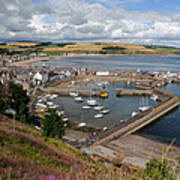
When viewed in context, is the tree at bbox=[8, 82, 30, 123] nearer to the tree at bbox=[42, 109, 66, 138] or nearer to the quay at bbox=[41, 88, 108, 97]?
the tree at bbox=[42, 109, 66, 138]

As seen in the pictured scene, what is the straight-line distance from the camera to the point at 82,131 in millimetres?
24953

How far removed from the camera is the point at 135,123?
1016 inches

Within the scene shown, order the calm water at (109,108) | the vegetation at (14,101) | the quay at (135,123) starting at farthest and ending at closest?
the calm water at (109,108) < the vegetation at (14,101) < the quay at (135,123)

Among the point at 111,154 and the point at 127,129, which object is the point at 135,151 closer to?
the point at 111,154

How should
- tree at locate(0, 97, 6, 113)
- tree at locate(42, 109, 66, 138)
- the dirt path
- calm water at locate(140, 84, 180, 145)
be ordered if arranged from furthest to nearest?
calm water at locate(140, 84, 180, 145), tree at locate(0, 97, 6, 113), tree at locate(42, 109, 66, 138), the dirt path

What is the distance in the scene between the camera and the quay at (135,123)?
69.6ft

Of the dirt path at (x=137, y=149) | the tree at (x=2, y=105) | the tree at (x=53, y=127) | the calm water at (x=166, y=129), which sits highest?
the tree at (x=2, y=105)

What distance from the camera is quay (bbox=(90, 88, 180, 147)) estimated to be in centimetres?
2121

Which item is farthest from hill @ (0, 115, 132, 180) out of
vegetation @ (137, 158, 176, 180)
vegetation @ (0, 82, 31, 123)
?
vegetation @ (0, 82, 31, 123)

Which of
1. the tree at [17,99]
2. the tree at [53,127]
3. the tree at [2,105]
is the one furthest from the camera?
the tree at [17,99]

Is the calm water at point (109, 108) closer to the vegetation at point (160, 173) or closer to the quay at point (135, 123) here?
the quay at point (135, 123)

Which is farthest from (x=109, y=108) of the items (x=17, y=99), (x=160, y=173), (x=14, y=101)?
(x=160, y=173)

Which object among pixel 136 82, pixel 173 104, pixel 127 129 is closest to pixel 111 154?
pixel 127 129

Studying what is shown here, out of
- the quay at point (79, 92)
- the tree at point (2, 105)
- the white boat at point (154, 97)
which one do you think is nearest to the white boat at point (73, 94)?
the quay at point (79, 92)
